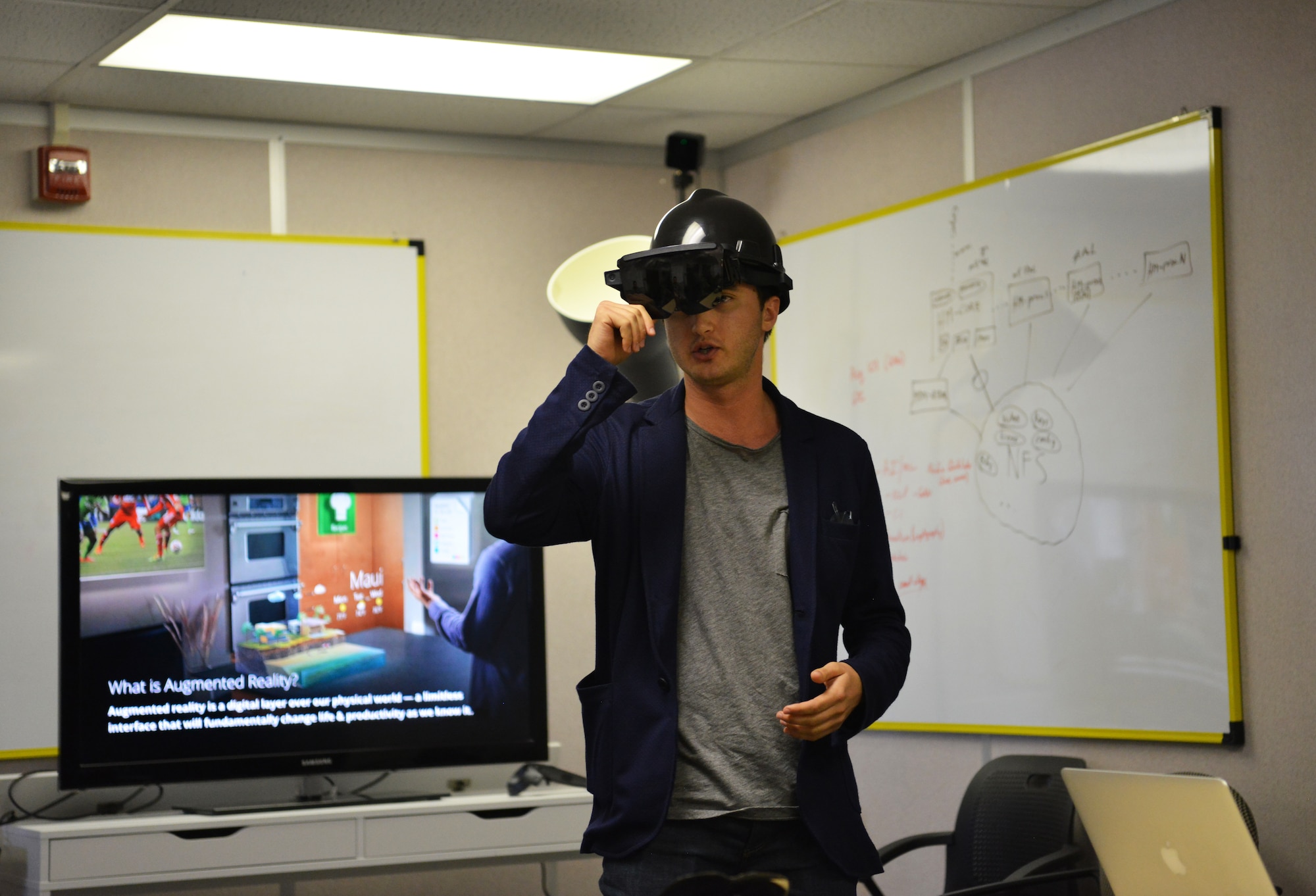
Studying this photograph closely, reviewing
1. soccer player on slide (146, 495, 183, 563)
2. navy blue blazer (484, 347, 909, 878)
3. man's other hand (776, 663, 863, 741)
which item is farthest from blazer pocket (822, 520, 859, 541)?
soccer player on slide (146, 495, 183, 563)

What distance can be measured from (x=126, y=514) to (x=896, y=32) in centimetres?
230

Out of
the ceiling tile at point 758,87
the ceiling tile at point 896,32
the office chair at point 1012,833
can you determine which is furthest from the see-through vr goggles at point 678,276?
the ceiling tile at point 758,87

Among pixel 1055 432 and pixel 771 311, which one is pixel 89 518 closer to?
pixel 771 311

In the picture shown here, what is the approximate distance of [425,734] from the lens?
3.46 metres

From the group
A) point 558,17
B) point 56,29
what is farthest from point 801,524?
point 56,29

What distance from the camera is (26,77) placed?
3.52 metres

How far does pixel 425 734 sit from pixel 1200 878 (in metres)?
2.16

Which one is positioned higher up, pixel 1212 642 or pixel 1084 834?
pixel 1212 642

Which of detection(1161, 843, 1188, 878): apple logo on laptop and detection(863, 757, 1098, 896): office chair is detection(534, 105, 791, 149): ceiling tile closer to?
detection(863, 757, 1098, 896): office chair

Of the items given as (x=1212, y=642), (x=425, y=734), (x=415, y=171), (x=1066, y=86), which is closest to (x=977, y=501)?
(x=1212, y=642)

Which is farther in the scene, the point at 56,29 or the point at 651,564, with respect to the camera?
the point at 56,29

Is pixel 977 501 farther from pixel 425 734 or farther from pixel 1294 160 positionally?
pixel 425 734

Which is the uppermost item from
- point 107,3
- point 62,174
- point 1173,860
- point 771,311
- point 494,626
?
point 107,3

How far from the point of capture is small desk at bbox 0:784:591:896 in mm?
3061
